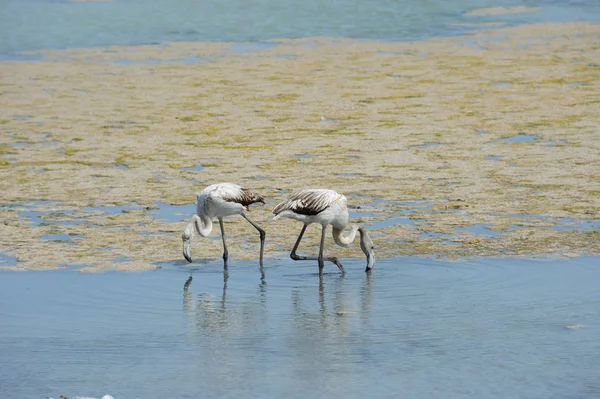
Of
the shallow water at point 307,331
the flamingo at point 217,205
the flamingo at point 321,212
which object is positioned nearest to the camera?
the shallow water at point 307,331

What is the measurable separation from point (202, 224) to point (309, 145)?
14.2 feet

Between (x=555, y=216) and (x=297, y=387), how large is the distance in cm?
484

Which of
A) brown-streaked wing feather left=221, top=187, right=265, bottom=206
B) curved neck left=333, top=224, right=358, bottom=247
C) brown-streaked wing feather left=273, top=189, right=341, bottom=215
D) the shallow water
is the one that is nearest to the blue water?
brown-streaked wing feather left=221, top=187, right=265, bottom=206

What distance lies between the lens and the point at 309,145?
538 inches

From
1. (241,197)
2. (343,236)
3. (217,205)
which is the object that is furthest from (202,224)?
(343,236)

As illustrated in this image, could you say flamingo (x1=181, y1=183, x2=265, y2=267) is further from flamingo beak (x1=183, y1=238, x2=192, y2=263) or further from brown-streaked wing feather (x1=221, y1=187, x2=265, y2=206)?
flamingo beak (x1=183, y1=238, x2=192, y2=263)

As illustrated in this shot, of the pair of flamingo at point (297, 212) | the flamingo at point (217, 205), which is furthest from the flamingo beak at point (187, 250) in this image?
the flamingo at point (217, 205)

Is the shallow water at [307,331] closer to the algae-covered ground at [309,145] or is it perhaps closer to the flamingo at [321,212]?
the flamingo at [321,212]

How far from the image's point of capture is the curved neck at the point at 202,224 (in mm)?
9430

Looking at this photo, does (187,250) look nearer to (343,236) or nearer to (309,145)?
(343,236)

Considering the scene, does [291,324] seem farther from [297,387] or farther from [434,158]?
[434,158]

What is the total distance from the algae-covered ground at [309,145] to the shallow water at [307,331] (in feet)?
2.23

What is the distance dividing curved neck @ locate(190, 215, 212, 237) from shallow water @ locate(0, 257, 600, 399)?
1.26ft

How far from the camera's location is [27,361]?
6770mm
